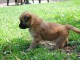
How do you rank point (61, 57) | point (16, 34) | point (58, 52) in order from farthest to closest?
point (16, 34) < point (58, 52) < point (61, 57)

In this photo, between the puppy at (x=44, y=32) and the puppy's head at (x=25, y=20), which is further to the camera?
the puppy at (x=44, y=32)

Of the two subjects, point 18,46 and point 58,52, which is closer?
point 58,52

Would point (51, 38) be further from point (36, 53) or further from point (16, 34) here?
point (16, 34)

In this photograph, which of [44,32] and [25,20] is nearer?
[25,20]

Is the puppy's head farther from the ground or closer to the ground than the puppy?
farther from the ground

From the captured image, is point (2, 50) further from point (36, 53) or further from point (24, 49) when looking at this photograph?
point (36, 53)

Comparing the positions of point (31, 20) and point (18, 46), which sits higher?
point (31, 20)

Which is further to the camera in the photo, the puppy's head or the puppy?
the puppy

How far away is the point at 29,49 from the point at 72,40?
1313 mm

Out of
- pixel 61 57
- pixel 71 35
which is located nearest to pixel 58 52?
pixel 61 57

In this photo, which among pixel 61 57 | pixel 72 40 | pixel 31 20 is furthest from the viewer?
pixel 72 40

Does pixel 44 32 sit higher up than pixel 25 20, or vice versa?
pixel 25 20

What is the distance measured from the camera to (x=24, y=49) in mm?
6734

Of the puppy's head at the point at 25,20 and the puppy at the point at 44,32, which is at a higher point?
the puppy's head at the point at 25,20
